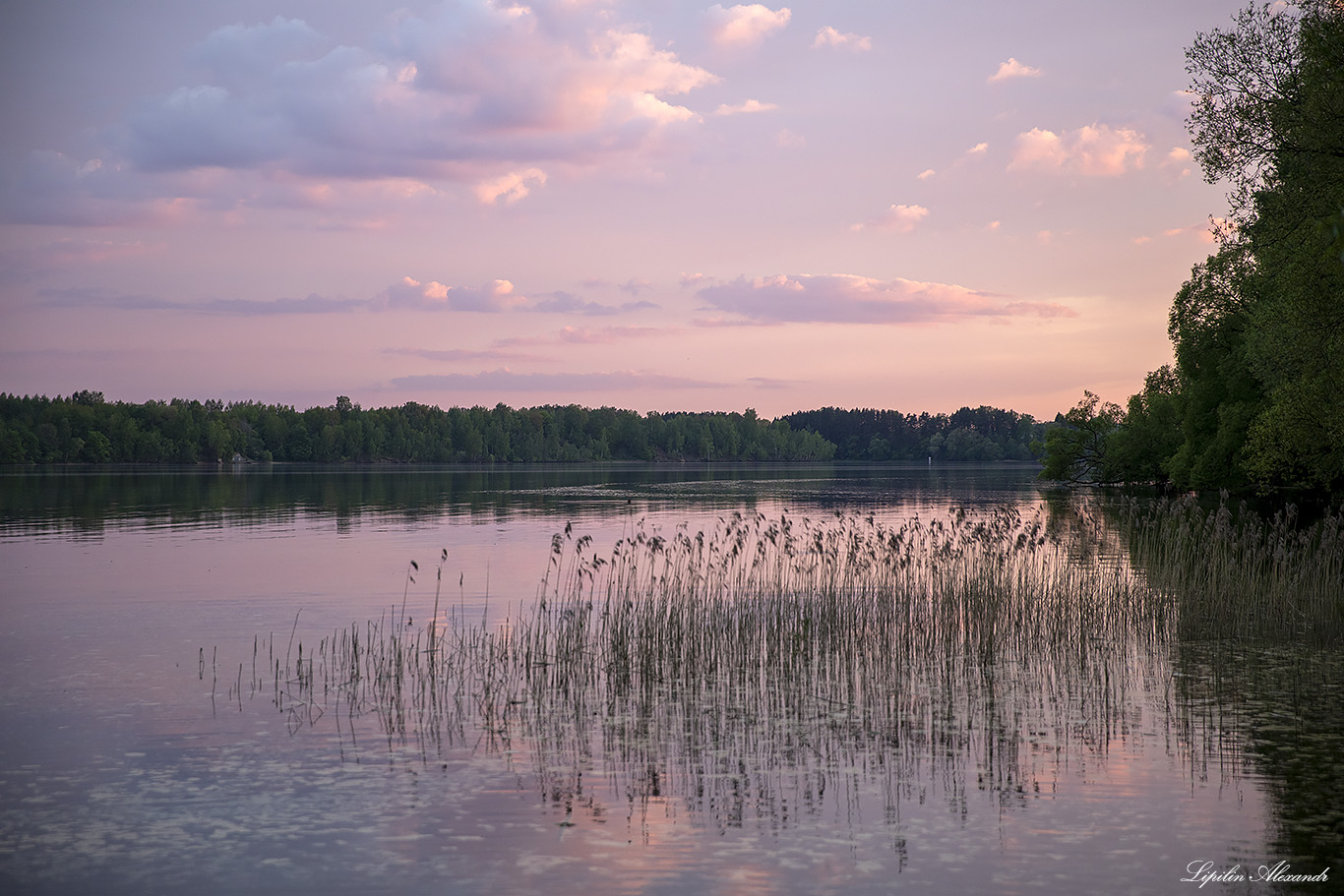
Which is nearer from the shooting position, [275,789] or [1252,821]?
[1252,821]

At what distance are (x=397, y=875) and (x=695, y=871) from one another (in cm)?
261

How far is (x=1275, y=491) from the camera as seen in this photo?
7456cm

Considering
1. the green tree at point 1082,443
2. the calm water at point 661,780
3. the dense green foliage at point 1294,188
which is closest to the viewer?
the calm water at point 661,780

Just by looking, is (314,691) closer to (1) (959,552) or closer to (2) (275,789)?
(2) (275,789)

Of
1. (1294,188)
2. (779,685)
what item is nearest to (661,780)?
(779,685)

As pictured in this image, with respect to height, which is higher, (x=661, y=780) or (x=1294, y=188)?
(x=1294, y=188)

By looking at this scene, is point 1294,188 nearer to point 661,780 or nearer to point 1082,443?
point 661,780

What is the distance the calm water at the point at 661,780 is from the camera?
9875mm

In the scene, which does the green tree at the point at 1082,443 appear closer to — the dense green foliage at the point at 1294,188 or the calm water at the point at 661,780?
the dense green foliage at the point at 1294,188

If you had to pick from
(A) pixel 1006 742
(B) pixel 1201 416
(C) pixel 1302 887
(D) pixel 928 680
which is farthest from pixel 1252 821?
(B) pixel 1201 416

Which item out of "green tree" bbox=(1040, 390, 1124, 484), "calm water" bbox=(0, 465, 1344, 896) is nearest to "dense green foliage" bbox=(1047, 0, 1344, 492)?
"calm water" bbox=(0, 465, 1344, 896)

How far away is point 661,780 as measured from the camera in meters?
12.4

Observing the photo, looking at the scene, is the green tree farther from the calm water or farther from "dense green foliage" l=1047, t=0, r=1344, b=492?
the calm water

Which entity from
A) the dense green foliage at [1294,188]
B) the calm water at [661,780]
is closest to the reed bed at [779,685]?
the calm water at [661,780]
